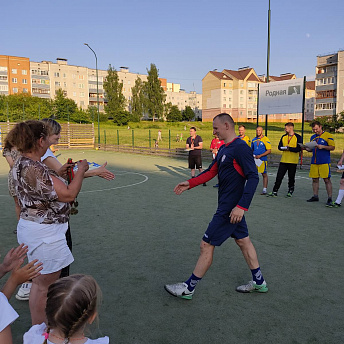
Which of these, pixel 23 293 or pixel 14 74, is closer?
pixel 23 293

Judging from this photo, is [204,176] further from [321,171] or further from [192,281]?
[321,171]

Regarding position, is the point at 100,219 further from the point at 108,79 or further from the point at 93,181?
the point at 108,79

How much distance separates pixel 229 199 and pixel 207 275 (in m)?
1.35

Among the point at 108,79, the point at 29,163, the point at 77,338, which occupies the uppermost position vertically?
the point at 108,79

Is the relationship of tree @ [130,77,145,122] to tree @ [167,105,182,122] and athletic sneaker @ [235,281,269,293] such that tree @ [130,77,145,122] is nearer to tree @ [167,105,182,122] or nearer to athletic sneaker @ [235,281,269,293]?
tree @ [167,105,182,122]

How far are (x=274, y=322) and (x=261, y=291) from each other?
619mm

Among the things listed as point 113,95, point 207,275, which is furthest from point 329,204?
point 113,95

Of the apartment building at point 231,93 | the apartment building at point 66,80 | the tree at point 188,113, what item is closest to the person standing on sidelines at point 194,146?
the apartment building at point 66,80

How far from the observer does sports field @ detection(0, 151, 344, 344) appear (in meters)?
3.21

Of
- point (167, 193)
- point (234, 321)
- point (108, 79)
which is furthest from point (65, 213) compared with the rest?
point (108, 79)

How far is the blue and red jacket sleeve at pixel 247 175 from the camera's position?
11.3 feet

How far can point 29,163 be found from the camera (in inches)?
98.7

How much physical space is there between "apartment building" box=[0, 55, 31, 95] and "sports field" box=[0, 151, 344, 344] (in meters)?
84.9

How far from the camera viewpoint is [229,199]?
3.62m
